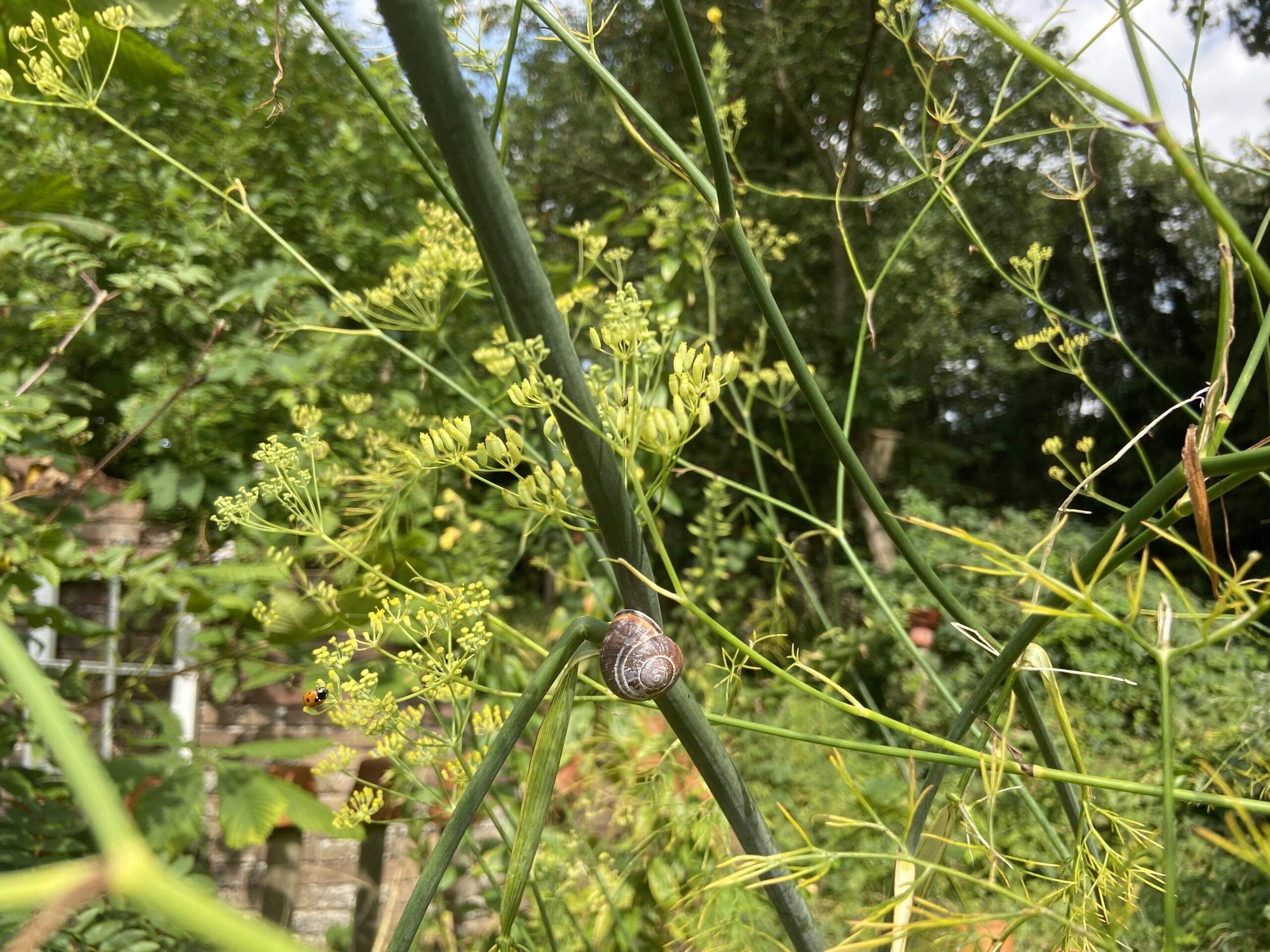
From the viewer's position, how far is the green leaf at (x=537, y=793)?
0.41m

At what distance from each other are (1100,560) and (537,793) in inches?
13.6

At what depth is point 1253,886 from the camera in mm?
2369

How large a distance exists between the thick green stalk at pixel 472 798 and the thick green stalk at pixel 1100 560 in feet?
0.82

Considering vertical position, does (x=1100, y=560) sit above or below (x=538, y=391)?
below

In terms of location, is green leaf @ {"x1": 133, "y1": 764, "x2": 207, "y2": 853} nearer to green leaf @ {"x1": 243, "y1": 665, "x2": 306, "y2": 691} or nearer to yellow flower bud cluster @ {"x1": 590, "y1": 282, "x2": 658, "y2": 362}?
green leaf @ {"x1": 243, "y1": 665, "x2": 306, "y2": 691}

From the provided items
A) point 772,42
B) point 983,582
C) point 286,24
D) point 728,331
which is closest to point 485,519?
point 286,24

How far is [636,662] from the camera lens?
437 millimetres

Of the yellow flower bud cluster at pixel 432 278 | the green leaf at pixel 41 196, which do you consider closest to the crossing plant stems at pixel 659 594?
the yellow flower bud cluster at pixel 432 278

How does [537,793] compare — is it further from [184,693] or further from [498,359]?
[184,693]

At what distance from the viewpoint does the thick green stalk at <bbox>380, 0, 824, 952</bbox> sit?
12.4 inches

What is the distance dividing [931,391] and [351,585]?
21.9 feet

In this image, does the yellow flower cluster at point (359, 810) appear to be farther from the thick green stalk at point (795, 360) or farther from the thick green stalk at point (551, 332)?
the thick green stalk at point (795, 360)

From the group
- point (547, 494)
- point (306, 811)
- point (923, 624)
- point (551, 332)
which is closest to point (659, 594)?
point (547, 494)

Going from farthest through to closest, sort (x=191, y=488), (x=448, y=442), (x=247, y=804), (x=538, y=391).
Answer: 1. (x=191, y=488)
2. (x=247, y=804)
3. (x=448, y=442)
4. (x=538, y=391)
